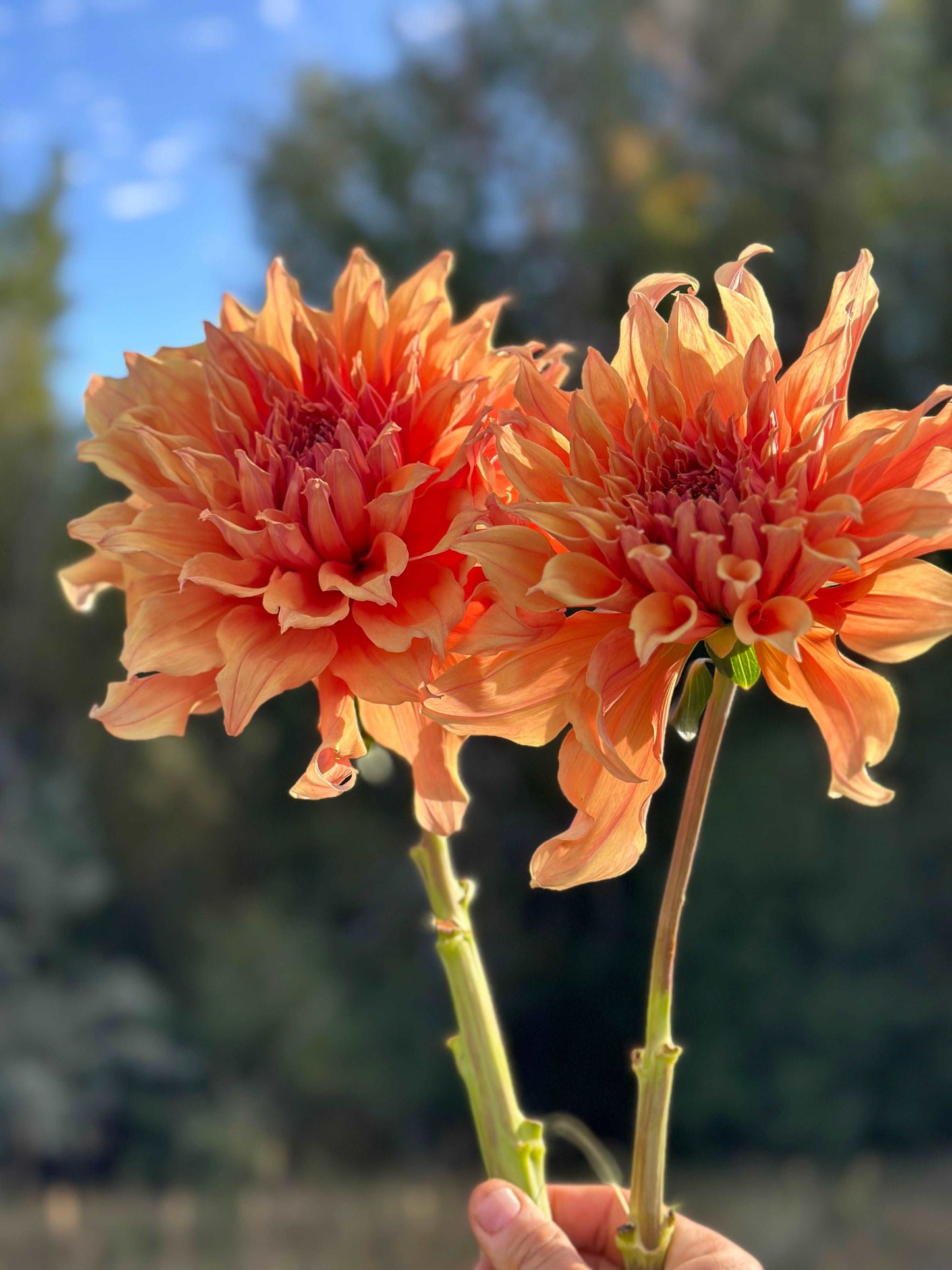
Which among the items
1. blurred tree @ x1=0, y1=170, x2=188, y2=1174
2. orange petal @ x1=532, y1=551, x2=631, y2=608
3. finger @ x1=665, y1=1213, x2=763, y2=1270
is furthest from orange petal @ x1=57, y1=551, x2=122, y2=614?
blurred tree @ x1=0, y1=170, x2=188, y2=1174

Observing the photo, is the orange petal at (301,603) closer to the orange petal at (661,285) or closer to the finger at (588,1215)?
the orange petal at (661,285)

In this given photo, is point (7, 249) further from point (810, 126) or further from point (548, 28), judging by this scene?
point (810, 126)

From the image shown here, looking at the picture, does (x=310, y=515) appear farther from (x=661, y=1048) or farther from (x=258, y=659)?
(x=661, y=1048)

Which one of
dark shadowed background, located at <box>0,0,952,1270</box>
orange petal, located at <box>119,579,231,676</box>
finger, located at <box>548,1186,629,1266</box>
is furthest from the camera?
dark shadowed background, located at <box>0,0,952,1270</box>

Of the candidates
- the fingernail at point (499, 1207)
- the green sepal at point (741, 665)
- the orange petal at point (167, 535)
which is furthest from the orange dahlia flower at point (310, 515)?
the fingernail at point (499, 1207)

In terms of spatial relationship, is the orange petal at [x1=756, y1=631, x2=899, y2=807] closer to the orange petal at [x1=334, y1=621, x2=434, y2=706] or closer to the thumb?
the orange petal at [x1=334, y1=621, x2=434, y2=706]
